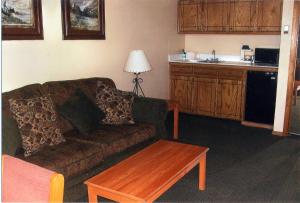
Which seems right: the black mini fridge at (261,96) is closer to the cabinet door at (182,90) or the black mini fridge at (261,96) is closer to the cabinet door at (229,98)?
the cabinet door at (229,98)

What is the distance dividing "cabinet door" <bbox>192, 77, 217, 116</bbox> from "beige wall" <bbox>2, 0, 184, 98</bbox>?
58 centimetres

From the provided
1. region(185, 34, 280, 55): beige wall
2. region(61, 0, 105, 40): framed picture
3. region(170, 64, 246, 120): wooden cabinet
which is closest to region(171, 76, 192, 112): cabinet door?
region(170, 64, 246, 120): wooden cabinet

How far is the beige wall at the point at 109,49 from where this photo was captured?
3312 millimetres

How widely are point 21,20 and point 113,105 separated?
4.27 feet

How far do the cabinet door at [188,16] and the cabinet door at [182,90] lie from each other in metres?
0.90

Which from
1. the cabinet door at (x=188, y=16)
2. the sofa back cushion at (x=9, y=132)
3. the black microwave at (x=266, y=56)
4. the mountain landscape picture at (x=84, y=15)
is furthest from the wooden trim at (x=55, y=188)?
the cabinet door at (x=188, y=16)

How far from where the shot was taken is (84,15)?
3959mm

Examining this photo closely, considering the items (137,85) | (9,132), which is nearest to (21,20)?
(9,132)

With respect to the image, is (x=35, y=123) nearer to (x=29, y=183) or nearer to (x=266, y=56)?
(x=29, y=183)

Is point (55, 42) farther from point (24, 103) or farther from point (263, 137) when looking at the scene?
point (263, 137)

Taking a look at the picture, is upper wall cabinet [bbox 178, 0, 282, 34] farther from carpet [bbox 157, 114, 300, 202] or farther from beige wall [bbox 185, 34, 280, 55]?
carpet [bbox 157, 114, 300, 202]

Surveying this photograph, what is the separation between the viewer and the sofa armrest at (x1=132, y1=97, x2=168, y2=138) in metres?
3.81

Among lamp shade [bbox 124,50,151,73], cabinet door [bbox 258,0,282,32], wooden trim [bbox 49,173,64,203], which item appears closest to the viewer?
wooden trim [bbox 49,173,64,203]

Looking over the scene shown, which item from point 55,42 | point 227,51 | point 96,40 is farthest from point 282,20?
point 55,42
